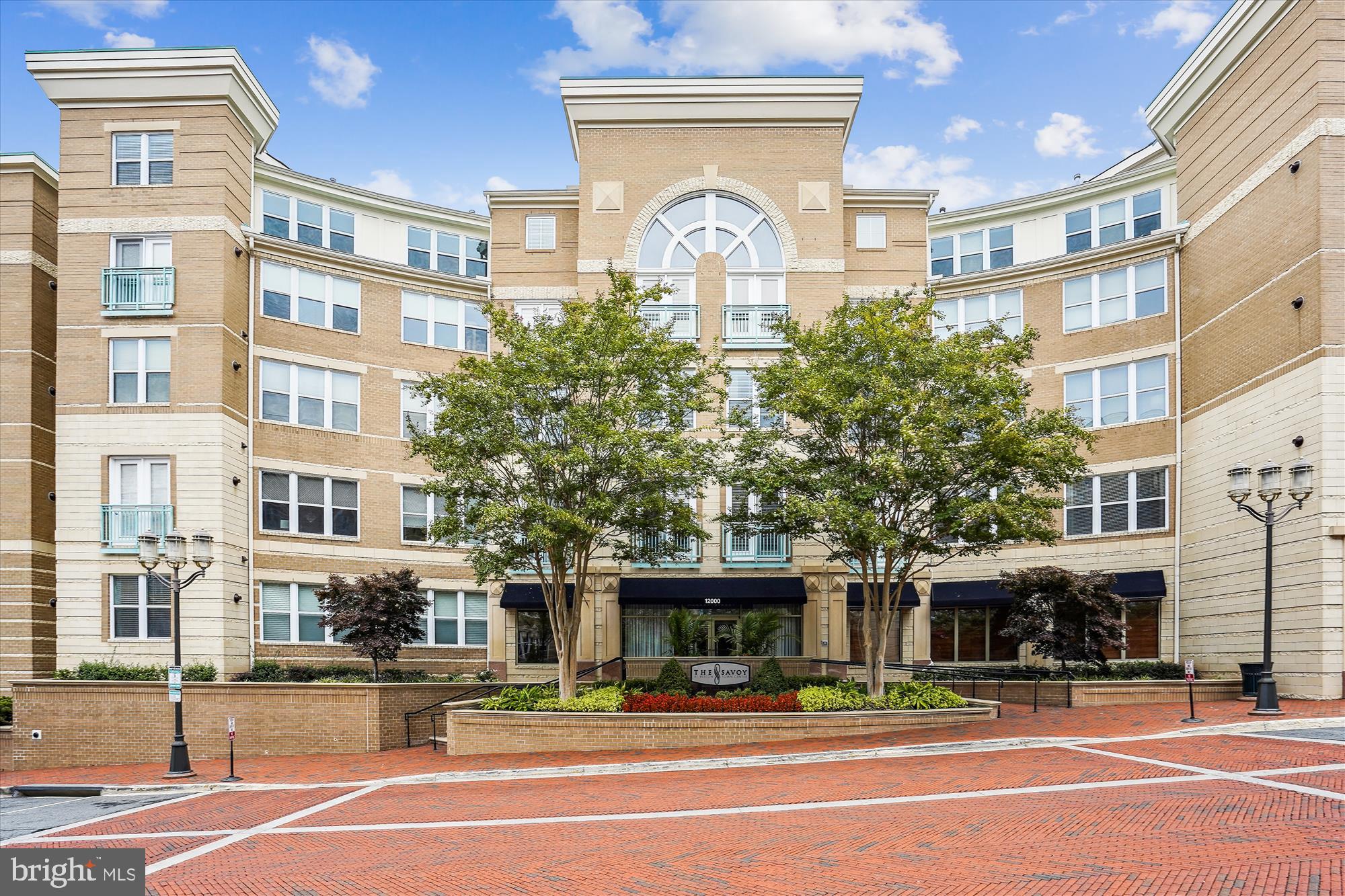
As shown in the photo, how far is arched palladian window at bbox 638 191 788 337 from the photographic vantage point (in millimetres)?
31172

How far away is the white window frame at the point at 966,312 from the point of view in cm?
3316

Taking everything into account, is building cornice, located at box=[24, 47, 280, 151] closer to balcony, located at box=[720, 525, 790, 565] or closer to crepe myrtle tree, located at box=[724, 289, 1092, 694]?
crepe myrtle tree, located at box=[724, 289, 1092, 694]

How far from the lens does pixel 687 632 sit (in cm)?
2811

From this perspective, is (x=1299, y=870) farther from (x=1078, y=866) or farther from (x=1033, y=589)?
(x=1033, y=589)

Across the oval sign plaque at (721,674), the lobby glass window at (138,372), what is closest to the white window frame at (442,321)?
the lobby glass window at (138,372)

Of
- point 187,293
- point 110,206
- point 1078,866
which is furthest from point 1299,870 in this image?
point 110,206

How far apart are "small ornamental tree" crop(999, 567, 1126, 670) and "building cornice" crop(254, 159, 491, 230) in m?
19.1

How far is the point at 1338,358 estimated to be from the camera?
76.7 ft

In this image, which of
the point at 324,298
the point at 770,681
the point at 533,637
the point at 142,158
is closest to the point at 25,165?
the point at 142,158

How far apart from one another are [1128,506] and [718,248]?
13.5 meters

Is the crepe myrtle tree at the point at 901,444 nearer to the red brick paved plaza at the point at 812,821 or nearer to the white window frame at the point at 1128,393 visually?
the red brick paved plaza at the point at 812,821

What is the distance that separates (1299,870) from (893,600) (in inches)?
541

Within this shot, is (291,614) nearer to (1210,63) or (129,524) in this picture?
(129,524)

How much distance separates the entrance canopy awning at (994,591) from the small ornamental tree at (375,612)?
14793 mm
